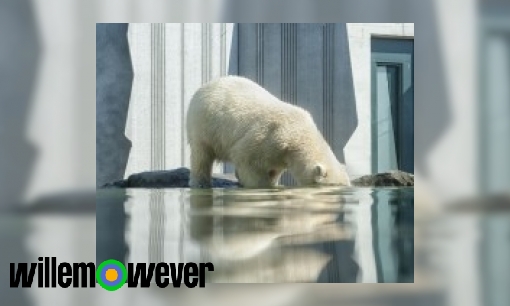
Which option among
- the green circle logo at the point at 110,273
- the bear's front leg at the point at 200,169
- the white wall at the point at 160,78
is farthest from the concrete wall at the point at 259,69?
the green circle logo at the point at 110,273

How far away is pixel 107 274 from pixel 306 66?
1.17m

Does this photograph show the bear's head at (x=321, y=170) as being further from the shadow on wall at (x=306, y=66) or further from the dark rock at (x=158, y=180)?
the dark rock at (x=158, y=180)

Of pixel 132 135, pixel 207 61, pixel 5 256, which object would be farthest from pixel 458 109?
pixel 5 256

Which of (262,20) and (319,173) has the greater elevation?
(262,20)

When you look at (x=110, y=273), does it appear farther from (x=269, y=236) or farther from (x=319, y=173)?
(x=319, y=173)

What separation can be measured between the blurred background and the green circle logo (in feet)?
0.13

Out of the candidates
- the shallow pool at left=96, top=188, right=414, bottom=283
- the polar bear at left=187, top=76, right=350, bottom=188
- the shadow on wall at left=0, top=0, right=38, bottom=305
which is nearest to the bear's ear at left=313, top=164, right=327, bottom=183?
the polar bear at left=187, top=76, right=350, bottom=188

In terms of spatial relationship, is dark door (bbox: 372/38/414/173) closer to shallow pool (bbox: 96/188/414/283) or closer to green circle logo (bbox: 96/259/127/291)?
shallow pool (bbox: 96/188/414/283)

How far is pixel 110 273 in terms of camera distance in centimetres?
322

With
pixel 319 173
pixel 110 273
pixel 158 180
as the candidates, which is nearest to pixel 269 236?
pixel 319 173

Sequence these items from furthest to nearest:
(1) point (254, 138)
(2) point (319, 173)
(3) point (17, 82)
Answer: (1) point (254, 138), (2) point (319, 173), (3) point (17, 82)

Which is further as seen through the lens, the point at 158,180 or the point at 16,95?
the point at 158,180

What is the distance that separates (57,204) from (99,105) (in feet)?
1.42

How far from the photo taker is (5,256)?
10.6ft
